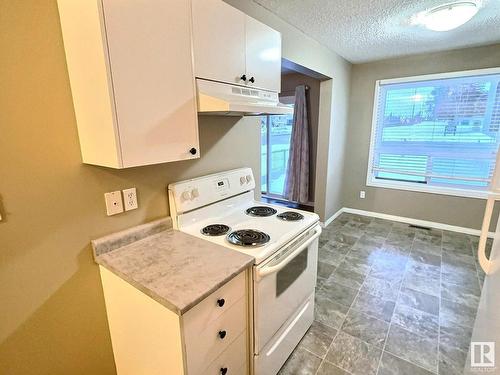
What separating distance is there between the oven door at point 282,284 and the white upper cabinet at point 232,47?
3.49 ft

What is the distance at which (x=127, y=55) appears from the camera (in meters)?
1.05

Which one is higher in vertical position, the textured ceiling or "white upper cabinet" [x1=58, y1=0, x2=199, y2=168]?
the textured ceiling

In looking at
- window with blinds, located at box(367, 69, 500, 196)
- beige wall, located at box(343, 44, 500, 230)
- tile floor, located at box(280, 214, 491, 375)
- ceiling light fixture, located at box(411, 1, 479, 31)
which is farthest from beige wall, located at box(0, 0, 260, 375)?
window with blinds, located at box(367, 69, 500, 196)

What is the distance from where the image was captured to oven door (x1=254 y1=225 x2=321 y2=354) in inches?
53.6

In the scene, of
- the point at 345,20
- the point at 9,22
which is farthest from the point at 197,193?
the point at 345,20

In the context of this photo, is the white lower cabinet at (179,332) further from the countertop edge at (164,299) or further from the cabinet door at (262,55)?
the cabinet door at (262,55)

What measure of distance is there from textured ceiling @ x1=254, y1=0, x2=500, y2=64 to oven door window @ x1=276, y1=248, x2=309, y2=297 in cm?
190

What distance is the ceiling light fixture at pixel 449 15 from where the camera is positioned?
196cm

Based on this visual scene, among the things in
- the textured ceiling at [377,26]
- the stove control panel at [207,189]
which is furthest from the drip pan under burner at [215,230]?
the textured ceiling at [377,26]

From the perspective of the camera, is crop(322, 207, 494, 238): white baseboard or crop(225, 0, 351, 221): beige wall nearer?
crop(225, 0, 351, 221): beige wall

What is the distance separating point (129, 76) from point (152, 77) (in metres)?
0.11

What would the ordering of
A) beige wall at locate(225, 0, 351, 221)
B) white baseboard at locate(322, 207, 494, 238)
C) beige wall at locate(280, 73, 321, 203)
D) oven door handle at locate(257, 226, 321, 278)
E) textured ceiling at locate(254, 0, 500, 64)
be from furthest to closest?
beige wall at locate(280, 73, 321, 203) → white baseboard at locate(322, 207, 494, 238) → beige wall at locate(225, 0, 351, 221) → textured ceiling at locate(254, 0, 500, 64) → oven door handle at locate(257, 226, 321, 278)

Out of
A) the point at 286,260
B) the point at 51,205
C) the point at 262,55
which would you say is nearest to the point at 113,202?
the point at 51,205

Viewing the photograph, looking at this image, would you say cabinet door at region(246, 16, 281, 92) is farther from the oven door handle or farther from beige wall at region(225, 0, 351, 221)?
the oven door handle
